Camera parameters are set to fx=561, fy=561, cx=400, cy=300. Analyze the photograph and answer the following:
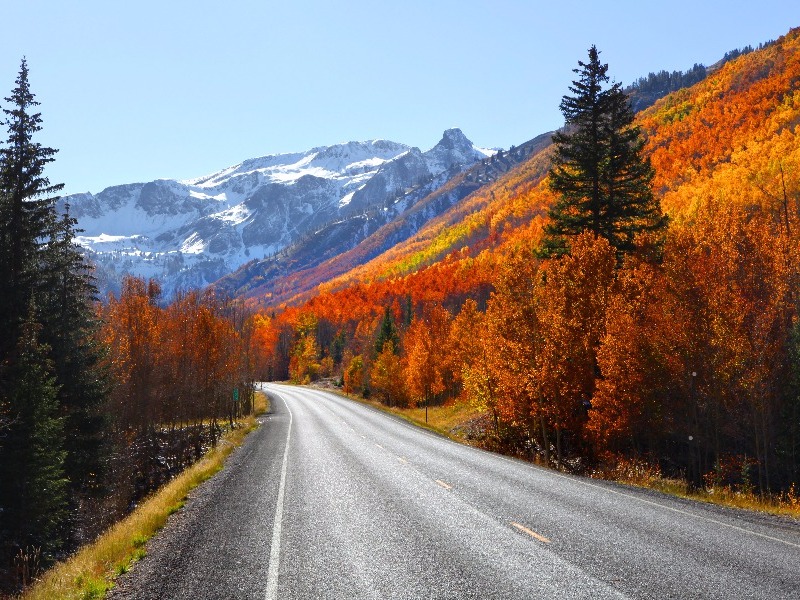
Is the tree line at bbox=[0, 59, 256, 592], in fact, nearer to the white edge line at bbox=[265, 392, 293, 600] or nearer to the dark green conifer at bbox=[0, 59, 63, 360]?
the dark green conifer at bbox=[0, 59, 63, 360]

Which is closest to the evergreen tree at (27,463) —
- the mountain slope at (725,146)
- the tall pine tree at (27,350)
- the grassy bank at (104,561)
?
the tall pine tree at (27,350)

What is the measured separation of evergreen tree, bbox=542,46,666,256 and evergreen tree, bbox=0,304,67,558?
82.1 feet

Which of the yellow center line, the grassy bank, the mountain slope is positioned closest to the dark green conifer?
the grassy bank

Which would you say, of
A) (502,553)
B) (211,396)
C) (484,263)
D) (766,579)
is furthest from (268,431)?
(484,263)

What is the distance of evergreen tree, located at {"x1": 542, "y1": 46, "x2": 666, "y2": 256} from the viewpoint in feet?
93.2

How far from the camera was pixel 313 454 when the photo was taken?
23266 mm

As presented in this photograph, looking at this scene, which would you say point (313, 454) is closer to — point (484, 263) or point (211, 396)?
point (211, 396)

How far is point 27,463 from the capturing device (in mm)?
22500

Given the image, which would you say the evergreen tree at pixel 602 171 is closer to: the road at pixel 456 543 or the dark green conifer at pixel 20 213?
the road at pixel 456 543

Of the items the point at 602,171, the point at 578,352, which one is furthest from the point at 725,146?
the point at 578,352

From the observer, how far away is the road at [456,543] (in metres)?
7.67

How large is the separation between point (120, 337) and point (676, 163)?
143673mm

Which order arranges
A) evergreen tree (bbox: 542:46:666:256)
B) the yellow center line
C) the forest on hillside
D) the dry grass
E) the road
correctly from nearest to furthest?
the road, the dry grass, the yellow center line, the forest on hillside, evergreen tree (bbox: 542:46:666:256)

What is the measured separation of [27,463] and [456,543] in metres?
20.5
